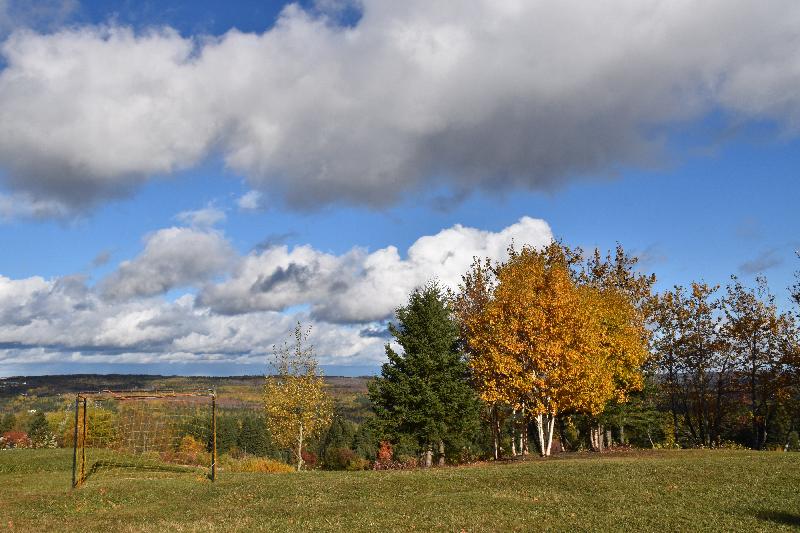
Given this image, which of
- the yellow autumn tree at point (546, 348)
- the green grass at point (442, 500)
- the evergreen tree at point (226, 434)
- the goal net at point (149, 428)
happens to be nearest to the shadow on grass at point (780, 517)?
the green grass at point (442, 500)

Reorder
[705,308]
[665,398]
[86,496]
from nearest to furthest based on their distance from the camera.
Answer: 1. [86,496]
2. [705,308]
3. [665,398]

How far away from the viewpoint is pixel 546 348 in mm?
39594

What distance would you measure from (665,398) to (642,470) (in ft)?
127

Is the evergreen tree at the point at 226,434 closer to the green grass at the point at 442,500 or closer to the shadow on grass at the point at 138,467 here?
the shadow on grass at the point at 138,467

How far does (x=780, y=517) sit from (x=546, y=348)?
21931 millimetres

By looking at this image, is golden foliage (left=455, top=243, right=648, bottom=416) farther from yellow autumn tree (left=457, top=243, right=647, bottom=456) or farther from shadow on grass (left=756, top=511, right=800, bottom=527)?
shadow on grass (left=756, top=511, right=800, bottom=527)

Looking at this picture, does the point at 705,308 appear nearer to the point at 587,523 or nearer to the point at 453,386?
the point at 453,386

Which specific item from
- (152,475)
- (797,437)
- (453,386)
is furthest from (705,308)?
(152,475)

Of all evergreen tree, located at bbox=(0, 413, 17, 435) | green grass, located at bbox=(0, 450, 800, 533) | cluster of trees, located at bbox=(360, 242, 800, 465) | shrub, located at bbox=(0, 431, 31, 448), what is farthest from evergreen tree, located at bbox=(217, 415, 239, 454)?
green grass, located at bbox=(0, 450, 800, 533)

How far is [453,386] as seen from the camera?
1799 inches

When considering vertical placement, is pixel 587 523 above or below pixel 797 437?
above

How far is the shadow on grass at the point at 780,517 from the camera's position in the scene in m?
17.2

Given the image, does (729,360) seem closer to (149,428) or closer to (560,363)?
(560,363)

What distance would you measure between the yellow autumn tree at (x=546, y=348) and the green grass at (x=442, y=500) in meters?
10.2
